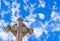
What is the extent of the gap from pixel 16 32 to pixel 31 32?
87 centimetres

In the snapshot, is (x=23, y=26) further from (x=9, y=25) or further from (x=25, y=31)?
(x=9, y=25)

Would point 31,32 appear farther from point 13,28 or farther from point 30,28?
point 13,28

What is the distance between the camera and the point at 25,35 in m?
9.96

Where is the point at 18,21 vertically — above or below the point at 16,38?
above

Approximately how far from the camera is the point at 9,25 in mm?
9453

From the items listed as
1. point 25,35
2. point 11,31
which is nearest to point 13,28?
point 11,31

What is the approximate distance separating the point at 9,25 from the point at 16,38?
812mm

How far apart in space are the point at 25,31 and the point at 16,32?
1.72ft

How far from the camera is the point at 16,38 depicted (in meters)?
9.48

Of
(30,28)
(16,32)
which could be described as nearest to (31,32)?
(30,28)

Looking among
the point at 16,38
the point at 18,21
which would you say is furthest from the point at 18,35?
the point at 18,21

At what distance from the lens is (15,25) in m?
10.0

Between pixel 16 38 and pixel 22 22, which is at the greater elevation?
pixel 22 22

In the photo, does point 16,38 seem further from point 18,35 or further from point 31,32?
point 31,32
